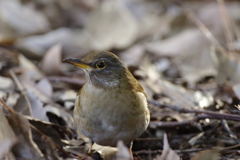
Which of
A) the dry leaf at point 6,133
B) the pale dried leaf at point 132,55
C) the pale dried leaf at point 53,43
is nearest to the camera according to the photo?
the dry leaf at point 6,133

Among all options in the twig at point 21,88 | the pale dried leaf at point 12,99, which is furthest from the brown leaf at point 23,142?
the pale dried leaf at point 12,99

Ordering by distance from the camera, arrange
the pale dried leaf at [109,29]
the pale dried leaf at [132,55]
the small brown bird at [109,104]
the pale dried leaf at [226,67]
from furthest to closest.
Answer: the pale dried leaf at [109,29] → the pale dried leaf at [132,55] → the pale dried leaf at [226,67] → the small brown bird at [109,104]

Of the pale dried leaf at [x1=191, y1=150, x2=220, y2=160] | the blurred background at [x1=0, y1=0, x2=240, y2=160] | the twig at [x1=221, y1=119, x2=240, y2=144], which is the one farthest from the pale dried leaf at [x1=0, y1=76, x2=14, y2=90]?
the pale dried leaf at [x1=191, y1=150, x2=220, y2=160]

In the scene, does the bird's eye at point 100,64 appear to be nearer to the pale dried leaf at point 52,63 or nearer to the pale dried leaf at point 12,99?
the pale dried leaf at point 12,99

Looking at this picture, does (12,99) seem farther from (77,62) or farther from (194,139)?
(194,139)

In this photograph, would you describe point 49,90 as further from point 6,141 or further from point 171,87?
point 6,141

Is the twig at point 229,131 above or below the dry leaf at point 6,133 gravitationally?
below

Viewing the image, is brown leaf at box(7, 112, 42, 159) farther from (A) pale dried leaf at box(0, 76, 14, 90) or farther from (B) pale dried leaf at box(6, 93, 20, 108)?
(A) pale dried leaf at box(0, 76, 14, 90)

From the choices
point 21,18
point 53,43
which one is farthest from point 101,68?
point 21,18
